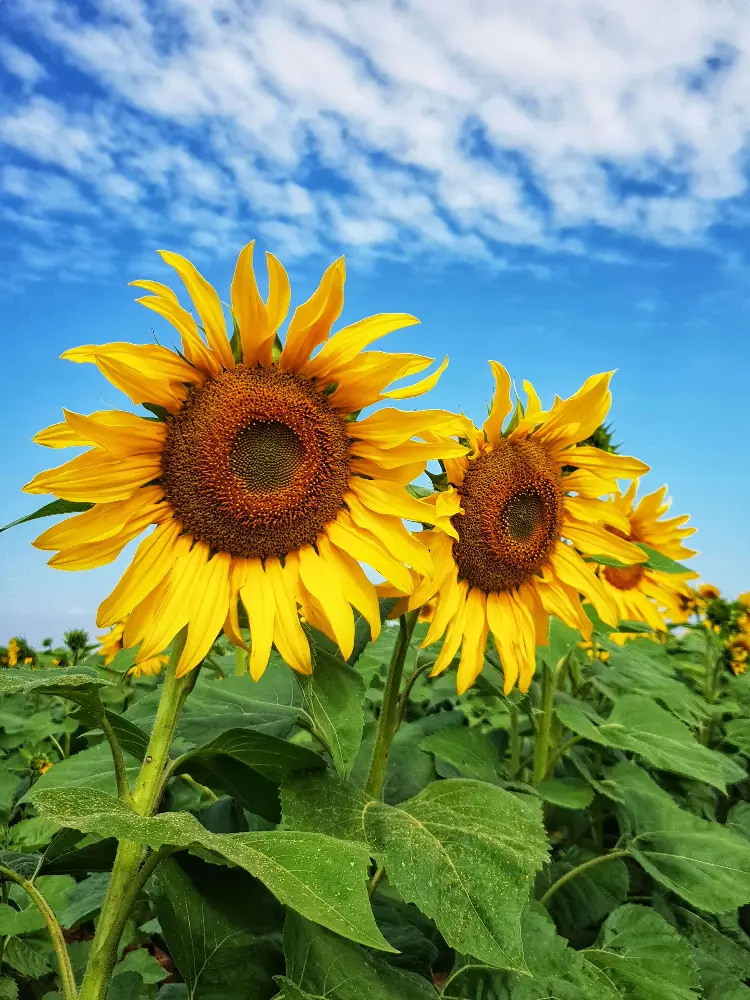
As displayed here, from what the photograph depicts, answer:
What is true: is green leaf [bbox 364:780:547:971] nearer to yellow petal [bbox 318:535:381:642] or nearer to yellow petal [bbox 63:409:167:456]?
yellow petal [bbox 318:535:381:642]

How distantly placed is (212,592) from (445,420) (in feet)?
1.87

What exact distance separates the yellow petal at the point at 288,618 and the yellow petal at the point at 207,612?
9 cm

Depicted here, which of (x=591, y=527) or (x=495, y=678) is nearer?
(x=591, y=527)

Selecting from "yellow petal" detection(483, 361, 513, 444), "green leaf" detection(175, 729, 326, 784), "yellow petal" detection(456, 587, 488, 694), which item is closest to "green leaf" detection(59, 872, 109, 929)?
"green leaf" detection(175, 729, 326, 784)

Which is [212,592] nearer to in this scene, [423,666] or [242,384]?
[242,384]

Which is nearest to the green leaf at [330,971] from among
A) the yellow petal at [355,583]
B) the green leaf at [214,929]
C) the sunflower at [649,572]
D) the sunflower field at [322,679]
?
the sunflower field at [322,679]

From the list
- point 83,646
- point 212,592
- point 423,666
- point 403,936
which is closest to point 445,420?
point 212,592

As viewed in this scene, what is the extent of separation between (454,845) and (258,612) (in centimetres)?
56

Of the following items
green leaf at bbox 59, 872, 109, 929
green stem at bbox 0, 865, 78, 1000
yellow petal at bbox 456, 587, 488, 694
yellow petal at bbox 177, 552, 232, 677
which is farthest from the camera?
yellow petal at bbox 456, 587, 488, 694

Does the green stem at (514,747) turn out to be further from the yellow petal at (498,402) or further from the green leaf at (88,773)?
the green leaf at (88,773)

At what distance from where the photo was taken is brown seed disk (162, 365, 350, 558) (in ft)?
5.71

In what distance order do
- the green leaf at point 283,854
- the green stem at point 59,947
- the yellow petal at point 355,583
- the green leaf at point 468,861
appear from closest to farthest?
the green leaf at point 283,854
the green leaf at point 468,861
the green stem at point 59,947
the yellow petal at point 355,583

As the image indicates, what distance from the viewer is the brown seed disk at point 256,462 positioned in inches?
68.5

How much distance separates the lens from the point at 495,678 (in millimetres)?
2689
